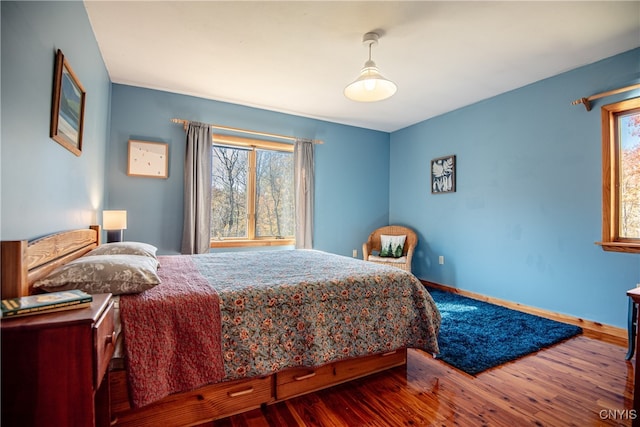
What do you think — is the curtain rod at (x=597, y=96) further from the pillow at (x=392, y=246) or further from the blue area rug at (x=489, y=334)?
the pillow at (x=392, y=246)

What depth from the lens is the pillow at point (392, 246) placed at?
4.46m

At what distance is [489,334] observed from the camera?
8.81 feet

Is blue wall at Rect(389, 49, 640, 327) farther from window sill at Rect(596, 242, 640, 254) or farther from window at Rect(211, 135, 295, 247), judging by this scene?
window at Rect(211, 135, 295, 247)

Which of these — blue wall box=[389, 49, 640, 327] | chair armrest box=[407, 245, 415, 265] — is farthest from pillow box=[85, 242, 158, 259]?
blue wall box=[389, 49, 640, 327]

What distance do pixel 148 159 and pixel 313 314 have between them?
294 centimetres

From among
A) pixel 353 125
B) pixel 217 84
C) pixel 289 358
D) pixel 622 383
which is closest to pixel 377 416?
pixel 289 358

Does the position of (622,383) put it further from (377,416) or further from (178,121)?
(178,121)

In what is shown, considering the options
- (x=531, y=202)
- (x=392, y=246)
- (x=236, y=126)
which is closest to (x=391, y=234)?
(x=392, y=246)

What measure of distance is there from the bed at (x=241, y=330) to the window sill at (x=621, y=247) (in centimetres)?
194

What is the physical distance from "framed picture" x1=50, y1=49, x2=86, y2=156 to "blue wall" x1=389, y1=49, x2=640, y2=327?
4.19m

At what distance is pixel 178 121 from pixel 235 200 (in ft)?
3.92

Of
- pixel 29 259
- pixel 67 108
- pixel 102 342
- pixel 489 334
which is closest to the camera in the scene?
pixel 102 342

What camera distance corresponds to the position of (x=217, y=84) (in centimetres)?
340

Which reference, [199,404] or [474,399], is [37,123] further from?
[474,399]
